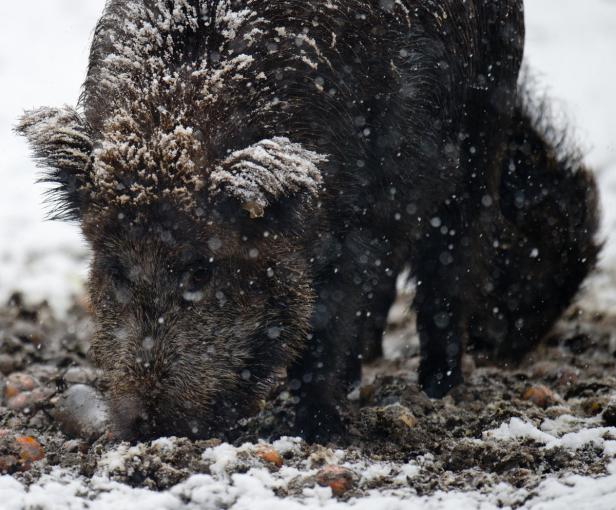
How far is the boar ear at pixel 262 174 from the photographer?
12.6 ft

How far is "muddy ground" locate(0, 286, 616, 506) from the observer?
3.50 m

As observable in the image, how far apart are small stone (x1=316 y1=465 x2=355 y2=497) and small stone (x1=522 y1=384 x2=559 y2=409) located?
5.74 ft

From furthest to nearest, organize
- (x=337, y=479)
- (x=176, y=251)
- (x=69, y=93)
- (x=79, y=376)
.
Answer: (x=69, y=93), (x=79, y=376), (x=176, y=251), (x=337, y=479)


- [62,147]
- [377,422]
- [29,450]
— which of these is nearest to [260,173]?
[62,147]

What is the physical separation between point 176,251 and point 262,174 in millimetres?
505

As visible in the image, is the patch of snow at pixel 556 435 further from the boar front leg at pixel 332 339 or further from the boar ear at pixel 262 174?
the boar ear at pixel 262 174

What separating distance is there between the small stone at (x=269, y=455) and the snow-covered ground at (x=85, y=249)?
76 millimetres

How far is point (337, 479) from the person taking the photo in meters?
3.44

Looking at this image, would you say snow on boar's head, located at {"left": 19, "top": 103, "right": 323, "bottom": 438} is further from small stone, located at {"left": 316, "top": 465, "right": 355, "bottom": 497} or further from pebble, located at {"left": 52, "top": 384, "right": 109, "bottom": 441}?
small stone, located at {"left": 316, "top": 465, "right": 355, "bottom": 497}

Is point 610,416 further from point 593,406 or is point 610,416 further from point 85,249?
point 85,249

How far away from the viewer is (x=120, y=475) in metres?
3.47

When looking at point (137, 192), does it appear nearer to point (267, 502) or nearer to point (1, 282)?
point (267, 502)

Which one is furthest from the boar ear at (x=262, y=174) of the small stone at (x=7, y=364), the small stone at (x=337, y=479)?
the small stone at (x=7, y=364)

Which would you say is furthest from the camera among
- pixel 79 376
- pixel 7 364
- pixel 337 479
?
pixel 7 364
